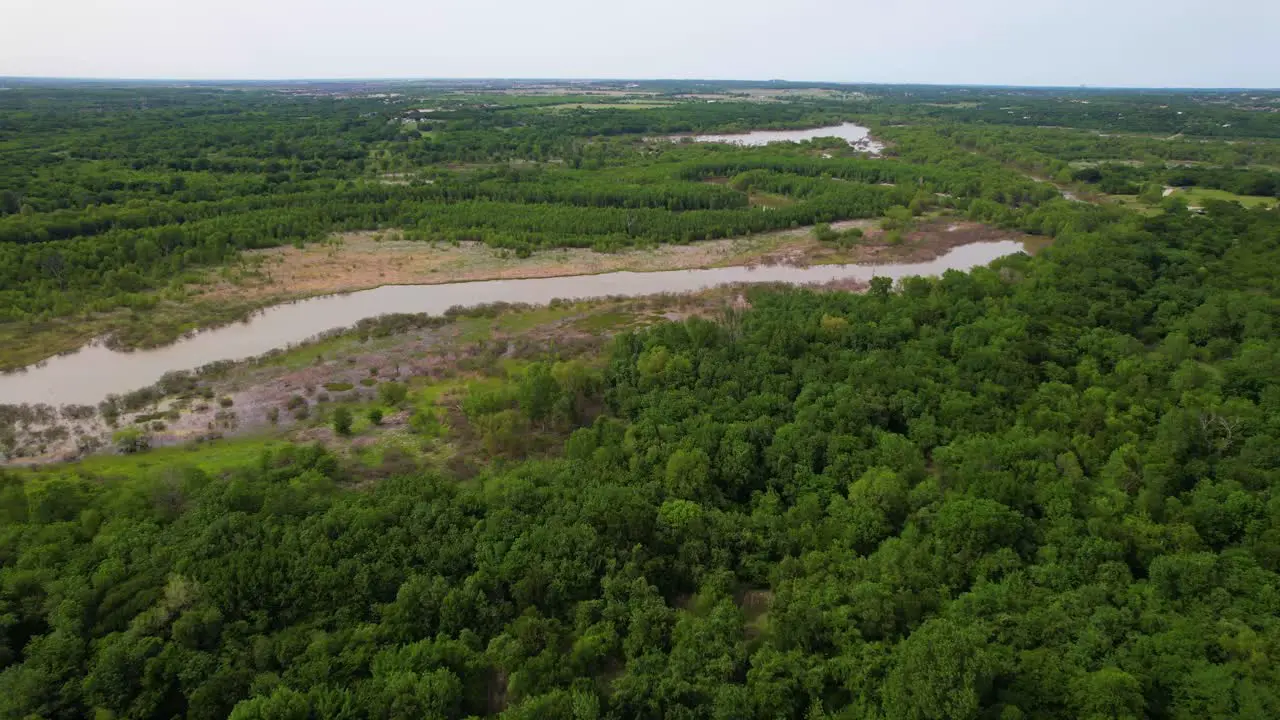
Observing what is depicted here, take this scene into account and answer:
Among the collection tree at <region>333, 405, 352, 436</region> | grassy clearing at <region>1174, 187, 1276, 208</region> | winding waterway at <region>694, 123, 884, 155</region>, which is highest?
winding waterway at <region>694, 123, 884, 155</region>

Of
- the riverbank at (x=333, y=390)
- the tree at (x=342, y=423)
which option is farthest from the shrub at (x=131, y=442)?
the tree at (x=342, y=423)

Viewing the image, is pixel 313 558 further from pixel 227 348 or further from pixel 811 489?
pixel 227 348

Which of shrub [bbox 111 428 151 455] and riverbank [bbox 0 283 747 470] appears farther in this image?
riverbank [bbox 0 283 747 470]

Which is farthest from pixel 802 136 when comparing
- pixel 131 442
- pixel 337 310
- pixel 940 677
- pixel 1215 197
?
pixel 940 677

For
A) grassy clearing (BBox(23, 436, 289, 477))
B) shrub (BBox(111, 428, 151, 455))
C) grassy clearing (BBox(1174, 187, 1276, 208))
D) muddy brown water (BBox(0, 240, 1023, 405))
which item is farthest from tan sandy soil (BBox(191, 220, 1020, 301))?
grassy clearing (BBox(1174, 187, 1276, 208))

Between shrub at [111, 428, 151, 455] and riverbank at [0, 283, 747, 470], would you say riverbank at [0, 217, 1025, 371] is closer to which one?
riverbank at [0, 283, 747, 470]

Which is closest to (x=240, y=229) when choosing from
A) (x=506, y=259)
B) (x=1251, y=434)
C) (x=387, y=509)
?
(x=506, y=259)

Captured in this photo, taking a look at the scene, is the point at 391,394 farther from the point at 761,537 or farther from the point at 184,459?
the point at 761,537

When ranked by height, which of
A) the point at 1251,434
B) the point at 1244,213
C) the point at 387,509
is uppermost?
the point at 1244,213

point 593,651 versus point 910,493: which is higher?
point 910,493
